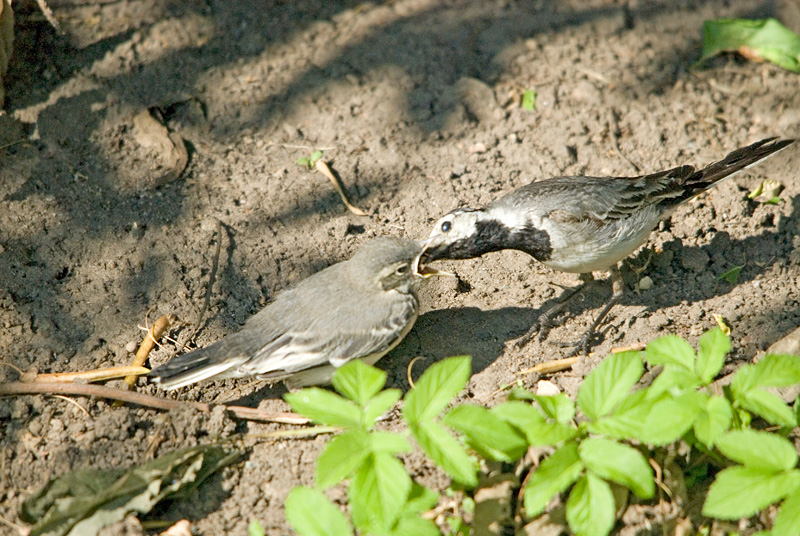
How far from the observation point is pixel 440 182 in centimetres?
632

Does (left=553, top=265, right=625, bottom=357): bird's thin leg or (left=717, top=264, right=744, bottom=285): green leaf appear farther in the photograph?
(left=717, top=264, right=744, bottom=285): green leaf


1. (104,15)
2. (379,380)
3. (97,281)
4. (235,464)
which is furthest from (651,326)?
(104,15)

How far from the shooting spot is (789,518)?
338 centimetres

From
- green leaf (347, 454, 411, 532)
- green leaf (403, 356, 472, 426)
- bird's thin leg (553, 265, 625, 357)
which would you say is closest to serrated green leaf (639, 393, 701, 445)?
green leaf (403, 356, 472, 426)

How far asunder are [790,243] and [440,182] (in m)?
2.88

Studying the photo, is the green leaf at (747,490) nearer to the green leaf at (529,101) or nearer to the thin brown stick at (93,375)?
the thin brown stick at (93,375)

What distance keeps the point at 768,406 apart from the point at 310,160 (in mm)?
4098

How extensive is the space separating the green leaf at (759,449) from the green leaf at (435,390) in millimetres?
1298

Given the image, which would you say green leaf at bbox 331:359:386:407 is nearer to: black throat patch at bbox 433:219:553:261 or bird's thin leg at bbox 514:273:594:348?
black throat patch at bbox 433:219:553:261

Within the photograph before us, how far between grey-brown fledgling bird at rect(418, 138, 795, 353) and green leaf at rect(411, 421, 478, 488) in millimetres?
1915

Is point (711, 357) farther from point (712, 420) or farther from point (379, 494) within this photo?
point (379, 494)

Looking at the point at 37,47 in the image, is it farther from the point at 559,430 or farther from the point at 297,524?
the point at 559,430

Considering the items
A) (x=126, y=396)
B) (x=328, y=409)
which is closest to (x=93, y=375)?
(x=126, y=396)

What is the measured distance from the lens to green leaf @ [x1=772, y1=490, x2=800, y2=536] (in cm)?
335
